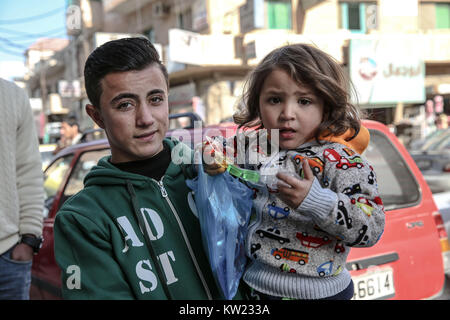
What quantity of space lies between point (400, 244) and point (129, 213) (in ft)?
5.91

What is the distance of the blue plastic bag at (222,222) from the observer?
1.24 metres

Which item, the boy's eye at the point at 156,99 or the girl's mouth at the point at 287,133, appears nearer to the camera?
the boy's eye at the point at 156,99

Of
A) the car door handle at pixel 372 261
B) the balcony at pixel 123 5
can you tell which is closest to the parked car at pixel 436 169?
the car door handle at pixel 372 261

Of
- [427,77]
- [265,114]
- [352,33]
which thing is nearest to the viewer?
[265,114]

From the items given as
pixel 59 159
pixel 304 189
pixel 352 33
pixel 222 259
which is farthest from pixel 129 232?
pixel 352 33

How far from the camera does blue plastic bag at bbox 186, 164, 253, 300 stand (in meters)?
1.24

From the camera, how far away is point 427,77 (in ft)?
66.5

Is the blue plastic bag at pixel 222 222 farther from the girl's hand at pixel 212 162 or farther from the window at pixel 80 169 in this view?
the window at pixel 80 169

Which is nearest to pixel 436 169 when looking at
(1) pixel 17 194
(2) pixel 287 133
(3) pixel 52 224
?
(3) pixel 52 224

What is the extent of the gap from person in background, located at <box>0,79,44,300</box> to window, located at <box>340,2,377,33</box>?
1722cm

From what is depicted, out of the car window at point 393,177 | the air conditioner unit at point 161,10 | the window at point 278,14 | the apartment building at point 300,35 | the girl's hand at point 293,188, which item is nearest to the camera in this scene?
the girl's hand at point 293,188

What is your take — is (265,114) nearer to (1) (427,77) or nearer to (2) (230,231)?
(2) (230,231)

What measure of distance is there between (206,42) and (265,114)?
14.7 meters

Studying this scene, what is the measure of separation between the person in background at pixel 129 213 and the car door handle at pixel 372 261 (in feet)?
3.94
